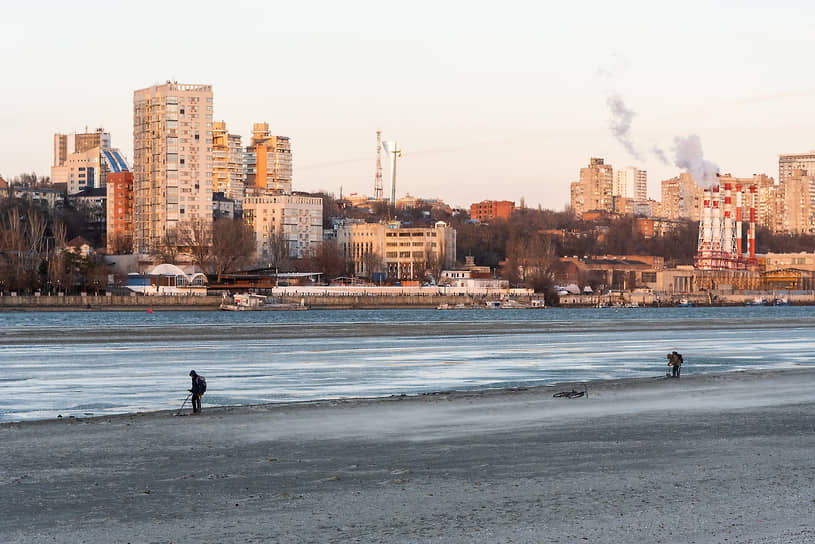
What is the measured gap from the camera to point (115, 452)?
18.5 metres

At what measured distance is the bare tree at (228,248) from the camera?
151 meters

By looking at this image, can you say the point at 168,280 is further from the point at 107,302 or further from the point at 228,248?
the point at 107,302

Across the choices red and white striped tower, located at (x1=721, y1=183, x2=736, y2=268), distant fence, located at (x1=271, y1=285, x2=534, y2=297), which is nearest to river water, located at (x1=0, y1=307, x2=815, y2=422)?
distant fence, located at (x1=271, y1=285, x2=534, y2=297)

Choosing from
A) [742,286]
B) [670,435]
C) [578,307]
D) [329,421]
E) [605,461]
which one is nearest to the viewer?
[605,461]

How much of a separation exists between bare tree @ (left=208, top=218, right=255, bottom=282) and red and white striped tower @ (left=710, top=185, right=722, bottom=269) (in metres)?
76.5

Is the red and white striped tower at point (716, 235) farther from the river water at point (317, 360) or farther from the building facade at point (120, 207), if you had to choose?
the river water at point (317, 360)

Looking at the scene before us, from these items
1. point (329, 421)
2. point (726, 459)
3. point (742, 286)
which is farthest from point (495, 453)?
point (742, 286)

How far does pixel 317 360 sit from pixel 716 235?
158m

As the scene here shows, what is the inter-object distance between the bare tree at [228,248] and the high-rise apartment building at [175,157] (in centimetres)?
1847

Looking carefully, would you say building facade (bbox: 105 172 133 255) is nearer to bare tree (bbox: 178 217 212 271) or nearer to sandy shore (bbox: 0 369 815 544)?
bare tree (bbox: 178 217 212 271)

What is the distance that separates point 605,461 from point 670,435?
3323 mm

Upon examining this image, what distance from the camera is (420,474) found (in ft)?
54.1

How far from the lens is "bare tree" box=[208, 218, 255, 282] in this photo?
495 feet

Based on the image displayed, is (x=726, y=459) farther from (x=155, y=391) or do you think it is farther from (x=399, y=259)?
(x=399, y=259)
